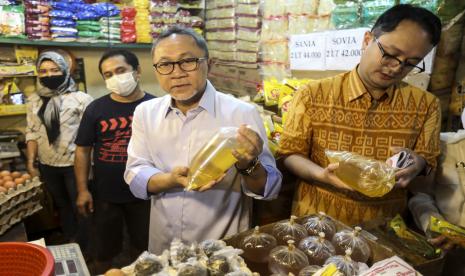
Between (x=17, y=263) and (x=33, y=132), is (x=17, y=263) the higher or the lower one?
the higher one

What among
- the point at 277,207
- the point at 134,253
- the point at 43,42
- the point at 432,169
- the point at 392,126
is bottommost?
the point at 134,253

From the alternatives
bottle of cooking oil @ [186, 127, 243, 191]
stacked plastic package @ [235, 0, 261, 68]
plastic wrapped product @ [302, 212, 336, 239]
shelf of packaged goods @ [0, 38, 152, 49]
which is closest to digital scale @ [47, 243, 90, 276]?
bottle of cooking oil @ [186, 127, 243, 191]

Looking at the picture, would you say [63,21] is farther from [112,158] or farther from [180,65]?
[180,65]

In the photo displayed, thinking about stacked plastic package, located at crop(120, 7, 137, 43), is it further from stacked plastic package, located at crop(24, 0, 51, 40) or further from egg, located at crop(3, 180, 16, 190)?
egg, located at crop(3, 180, 16, 190)

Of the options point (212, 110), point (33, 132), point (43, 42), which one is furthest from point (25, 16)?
point (212, 110)

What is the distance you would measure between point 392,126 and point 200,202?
2.94 feet

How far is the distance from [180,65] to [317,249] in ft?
2.74

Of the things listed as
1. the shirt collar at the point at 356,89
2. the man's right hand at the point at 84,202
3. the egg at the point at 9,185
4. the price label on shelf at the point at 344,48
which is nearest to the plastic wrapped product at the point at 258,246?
the shirt collar at the point at 356,89

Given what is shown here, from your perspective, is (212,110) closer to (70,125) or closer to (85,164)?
(85,164)

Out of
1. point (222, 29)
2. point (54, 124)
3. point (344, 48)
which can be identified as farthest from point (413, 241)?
point (222, 29)

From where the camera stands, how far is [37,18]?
11.3 ft

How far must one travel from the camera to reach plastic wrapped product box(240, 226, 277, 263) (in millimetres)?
1065

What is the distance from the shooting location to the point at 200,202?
5.05 feet

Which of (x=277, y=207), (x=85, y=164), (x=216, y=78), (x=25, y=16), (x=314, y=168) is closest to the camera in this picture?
(x=314, y=168)
